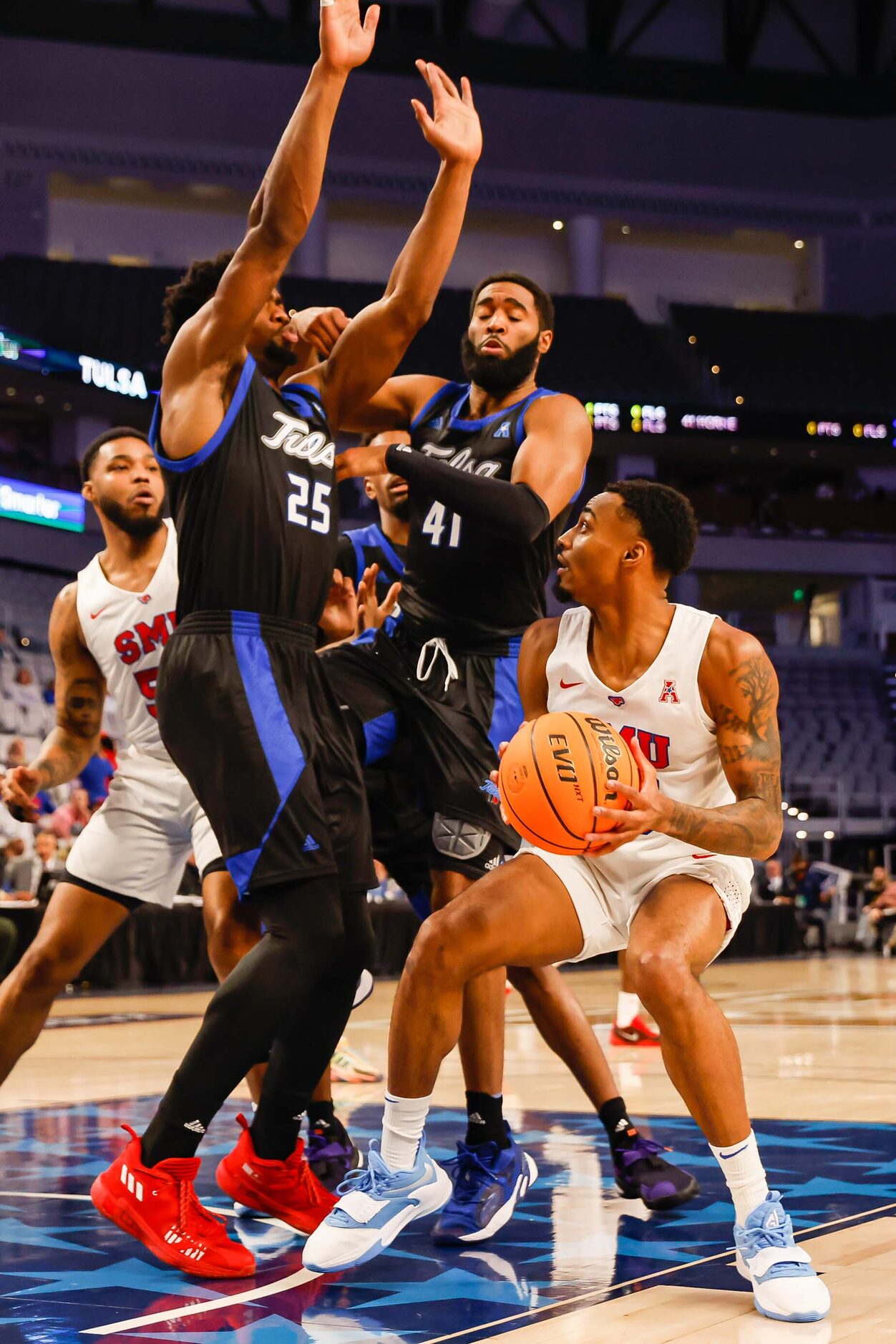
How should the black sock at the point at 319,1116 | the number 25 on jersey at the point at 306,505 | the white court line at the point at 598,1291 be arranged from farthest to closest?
1. the black sock at the point at 319,1116
2. the number 25 on jersey at the point at 306,505
3. the white court line at the point at 598,1291

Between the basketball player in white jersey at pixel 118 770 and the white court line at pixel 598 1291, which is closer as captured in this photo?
the white court line at pixel 598 1291

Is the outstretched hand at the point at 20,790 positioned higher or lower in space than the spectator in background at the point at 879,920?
higher

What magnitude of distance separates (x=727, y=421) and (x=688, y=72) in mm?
6444

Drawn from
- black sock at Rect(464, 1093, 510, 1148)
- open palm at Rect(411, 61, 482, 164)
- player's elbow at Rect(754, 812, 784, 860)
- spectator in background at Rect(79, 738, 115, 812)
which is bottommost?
black sock at Rect(464, 1093, 510, 1148)

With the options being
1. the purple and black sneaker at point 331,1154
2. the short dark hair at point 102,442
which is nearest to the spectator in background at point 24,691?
the short dark hair at point 102,442

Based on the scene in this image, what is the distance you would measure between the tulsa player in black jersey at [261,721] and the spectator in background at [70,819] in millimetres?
9872

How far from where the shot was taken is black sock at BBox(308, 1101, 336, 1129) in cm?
441

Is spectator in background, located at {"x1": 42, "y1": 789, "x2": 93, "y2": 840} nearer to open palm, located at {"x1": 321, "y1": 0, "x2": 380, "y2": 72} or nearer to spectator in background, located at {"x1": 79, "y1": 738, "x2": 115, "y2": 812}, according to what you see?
spectator in background, located at {"x1": 79, "y1": 738, "x2": 115, "y2": 812}

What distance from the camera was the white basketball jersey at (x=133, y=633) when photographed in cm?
489

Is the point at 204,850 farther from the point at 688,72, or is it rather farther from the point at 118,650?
the point at 688,72

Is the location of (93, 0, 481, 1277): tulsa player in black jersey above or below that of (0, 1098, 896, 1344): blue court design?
above

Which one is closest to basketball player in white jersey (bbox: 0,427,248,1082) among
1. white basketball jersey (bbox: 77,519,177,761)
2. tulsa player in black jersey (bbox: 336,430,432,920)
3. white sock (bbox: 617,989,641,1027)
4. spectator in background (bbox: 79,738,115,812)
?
white basketball jersey (bbox: 77,519,177,761)

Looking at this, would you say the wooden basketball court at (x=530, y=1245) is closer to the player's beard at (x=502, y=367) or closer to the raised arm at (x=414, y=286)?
the raised arm at (x=414, y=286)

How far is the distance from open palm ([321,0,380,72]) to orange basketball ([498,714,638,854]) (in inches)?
62.5
